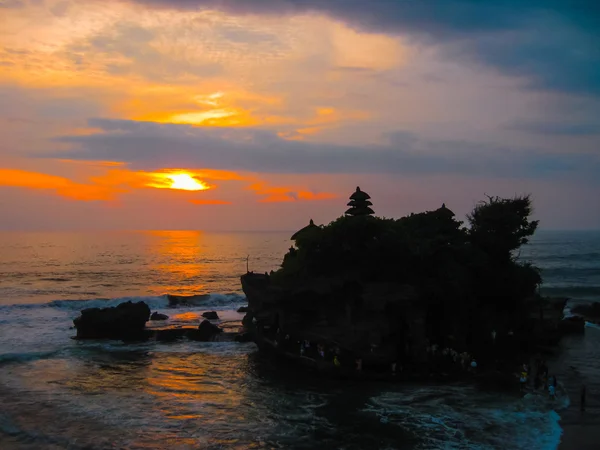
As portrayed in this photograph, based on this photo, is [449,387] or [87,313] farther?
[87,313]

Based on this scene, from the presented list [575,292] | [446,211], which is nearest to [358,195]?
[446,211]

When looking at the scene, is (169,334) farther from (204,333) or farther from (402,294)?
(402,294)

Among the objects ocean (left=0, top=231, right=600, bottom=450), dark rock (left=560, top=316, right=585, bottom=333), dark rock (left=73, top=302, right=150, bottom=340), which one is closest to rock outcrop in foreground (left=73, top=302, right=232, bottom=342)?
dark rock (left=73, top=302, right=150, bottom=340)

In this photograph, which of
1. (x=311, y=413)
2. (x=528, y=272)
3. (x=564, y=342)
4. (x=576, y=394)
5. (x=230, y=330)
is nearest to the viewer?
(x=311, y=413)

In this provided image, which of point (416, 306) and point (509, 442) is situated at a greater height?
point (416, 306)

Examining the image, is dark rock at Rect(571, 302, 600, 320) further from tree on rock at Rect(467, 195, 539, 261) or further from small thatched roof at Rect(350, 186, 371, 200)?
small thatched roof at Rect(350, 186, 371, 200)

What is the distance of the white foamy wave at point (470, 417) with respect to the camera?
70.7 ft

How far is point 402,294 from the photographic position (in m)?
31.7

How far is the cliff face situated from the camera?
31812mm

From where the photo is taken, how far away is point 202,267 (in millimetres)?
121562

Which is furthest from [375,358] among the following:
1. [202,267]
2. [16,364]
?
[202,267]

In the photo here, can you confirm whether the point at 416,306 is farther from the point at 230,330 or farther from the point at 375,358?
the point at 230,330

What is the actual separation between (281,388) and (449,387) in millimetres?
9361

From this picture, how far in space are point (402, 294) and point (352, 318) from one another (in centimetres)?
363
